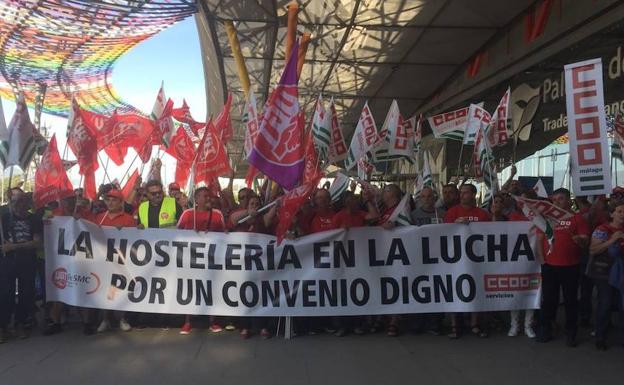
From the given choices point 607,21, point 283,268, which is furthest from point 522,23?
point 283,268

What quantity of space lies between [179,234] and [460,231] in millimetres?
3309

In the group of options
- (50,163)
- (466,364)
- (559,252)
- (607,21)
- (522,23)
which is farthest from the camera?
(522,23)

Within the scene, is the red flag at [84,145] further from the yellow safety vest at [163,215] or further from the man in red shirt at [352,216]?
the man in red shirt at [352,216]

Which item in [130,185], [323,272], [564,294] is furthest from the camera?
[130,185]

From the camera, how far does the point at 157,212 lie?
6.69 m

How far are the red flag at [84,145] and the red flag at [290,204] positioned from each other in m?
2.89

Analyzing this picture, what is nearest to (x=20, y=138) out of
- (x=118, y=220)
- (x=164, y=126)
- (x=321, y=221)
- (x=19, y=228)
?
(x=19, y=228)

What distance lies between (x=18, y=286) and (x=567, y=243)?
632 cm

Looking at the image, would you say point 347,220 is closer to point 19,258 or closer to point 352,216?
point 352,216

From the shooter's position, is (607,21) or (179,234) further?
(607,21)

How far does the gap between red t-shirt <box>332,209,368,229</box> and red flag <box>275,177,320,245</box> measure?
0.61m

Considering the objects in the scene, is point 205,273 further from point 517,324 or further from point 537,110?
point 537,110

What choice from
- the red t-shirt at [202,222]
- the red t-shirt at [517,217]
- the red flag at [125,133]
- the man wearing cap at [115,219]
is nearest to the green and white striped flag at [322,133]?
the red t-shirt at [202,222]

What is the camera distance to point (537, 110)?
13.4 m
